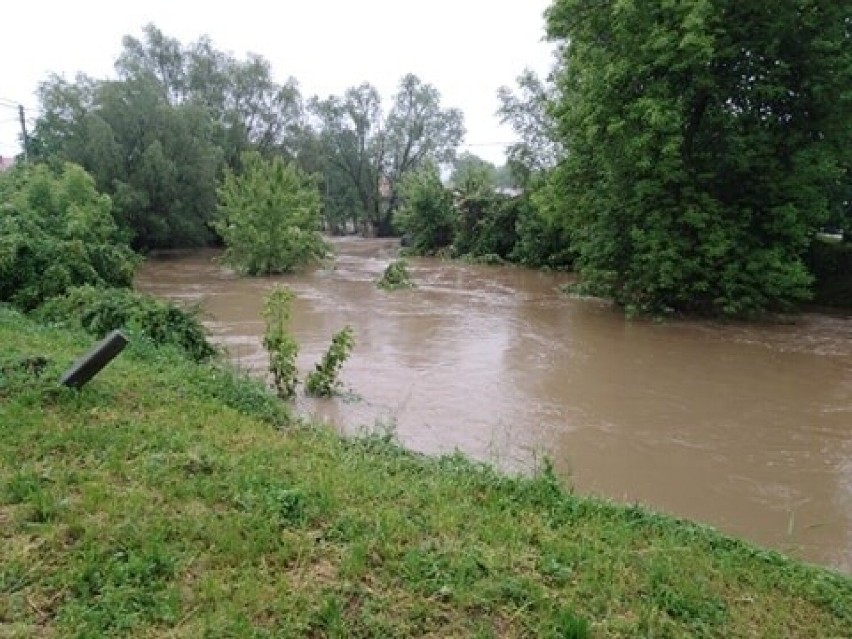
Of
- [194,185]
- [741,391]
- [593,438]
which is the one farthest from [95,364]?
[194,185]

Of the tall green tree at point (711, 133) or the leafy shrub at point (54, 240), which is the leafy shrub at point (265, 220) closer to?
the leafy shrub at point (54, 240)

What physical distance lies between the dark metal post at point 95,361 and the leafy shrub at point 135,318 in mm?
2729

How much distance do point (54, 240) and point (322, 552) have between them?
939cm

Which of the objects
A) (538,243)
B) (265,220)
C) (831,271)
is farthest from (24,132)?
(831,271)

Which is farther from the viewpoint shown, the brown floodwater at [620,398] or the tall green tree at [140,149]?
the tall green tree at [140,149]

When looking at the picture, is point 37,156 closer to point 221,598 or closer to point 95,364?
point 95,364

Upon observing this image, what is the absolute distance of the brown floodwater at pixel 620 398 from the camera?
5.13m

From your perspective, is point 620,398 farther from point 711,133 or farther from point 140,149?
point 140,149

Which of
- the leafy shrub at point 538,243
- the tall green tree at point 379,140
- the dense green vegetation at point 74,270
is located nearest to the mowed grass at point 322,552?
the dense green vegetation at point 74,270

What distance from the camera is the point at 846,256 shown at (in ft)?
48.2

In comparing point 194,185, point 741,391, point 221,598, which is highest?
point 194,185

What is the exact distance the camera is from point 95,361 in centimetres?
436

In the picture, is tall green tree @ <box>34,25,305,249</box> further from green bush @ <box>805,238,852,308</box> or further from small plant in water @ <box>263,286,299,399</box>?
green bush @ <box>805,238,852,308</box>

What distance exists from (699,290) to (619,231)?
6.90 ft
